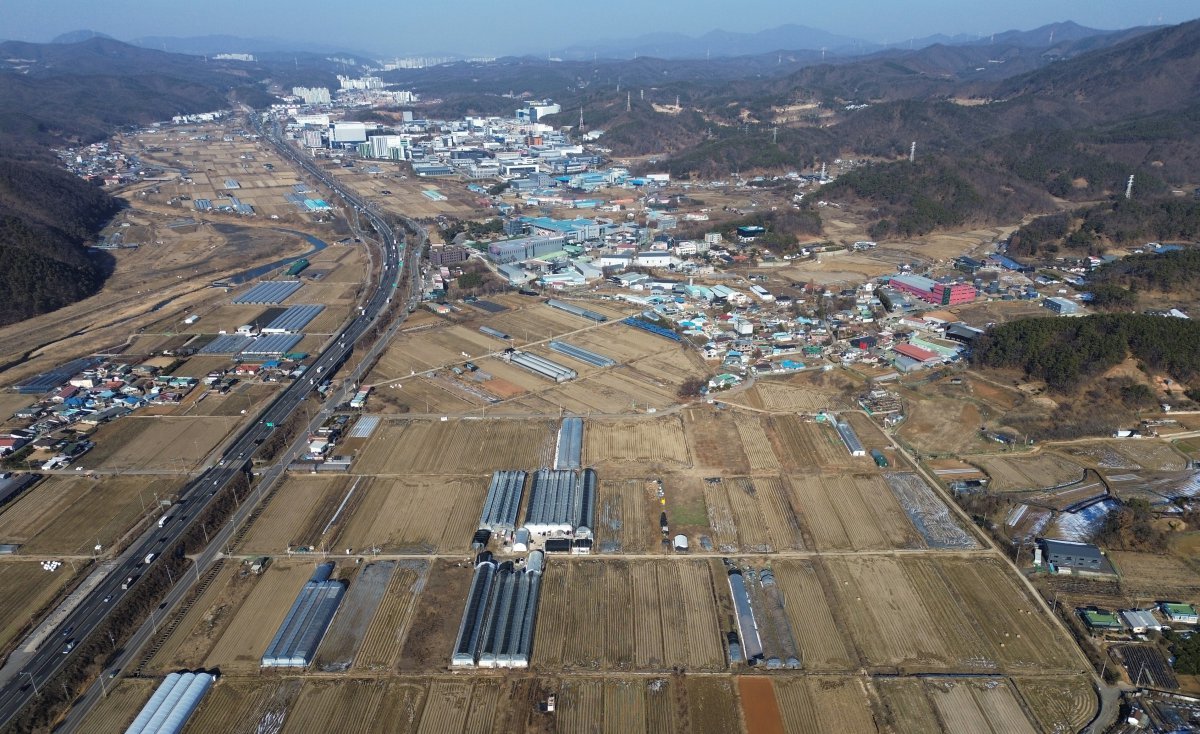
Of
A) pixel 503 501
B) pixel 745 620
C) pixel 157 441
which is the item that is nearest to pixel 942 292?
pixel 745 620

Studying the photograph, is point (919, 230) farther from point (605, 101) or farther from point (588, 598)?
point (605, 101)

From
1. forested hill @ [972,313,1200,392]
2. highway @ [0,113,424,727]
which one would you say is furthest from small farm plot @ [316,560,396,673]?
forested hill @ [972,313,1200,392]

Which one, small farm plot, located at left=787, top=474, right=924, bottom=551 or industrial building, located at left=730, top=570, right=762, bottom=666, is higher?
small farm plot, located at left=787, top=474, right=924, bottom=551

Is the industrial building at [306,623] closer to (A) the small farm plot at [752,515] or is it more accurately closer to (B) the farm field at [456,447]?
(B) the farm field at [456,447]

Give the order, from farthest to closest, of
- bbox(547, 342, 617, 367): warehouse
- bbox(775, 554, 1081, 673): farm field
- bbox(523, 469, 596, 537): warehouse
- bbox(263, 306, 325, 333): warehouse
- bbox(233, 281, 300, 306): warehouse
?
bbox(233, 281, 300, 306): warehouse, bbox(263, 306, 325, 333): warehouse, bbox(547, 342, 617, 367): warehouse, bbox(523, 469, 596, 537): warehouse, bbox(775, 554, 1081, 673): farm field

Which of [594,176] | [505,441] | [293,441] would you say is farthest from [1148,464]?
[594,176]

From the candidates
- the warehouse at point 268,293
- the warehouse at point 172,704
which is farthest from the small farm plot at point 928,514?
the warehouse at point 268,293

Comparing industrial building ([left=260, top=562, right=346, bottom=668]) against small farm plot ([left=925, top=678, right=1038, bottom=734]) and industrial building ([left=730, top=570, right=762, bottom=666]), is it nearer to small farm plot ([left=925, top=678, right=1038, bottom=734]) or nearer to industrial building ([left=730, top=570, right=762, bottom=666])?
industrial building ([left=730, top=570, right=762, bottom=666])
